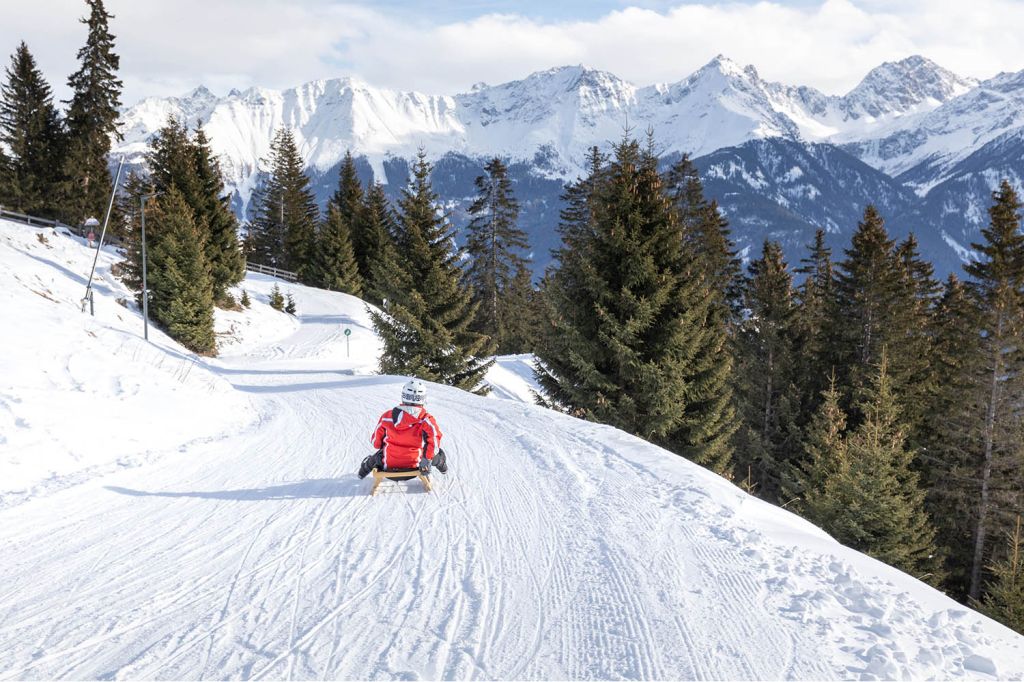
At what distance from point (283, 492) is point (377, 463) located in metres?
1.33

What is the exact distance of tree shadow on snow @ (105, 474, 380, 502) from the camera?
7.38 metres

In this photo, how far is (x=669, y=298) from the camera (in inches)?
639

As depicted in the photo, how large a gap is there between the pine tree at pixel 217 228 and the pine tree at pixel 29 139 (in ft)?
26.3

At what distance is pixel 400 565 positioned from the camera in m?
5.48

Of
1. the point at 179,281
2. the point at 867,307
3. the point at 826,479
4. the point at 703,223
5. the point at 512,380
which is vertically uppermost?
the point at 703,223

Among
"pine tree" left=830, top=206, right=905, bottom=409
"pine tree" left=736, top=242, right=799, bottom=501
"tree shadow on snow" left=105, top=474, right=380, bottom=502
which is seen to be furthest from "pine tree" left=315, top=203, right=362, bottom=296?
"tree shadow on snow" left=105, top=474, right=380, bottom=502

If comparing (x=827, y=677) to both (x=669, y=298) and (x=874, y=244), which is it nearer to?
(x=669, y=298)

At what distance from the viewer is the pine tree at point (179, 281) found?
27.4m

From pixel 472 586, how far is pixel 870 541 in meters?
12.9

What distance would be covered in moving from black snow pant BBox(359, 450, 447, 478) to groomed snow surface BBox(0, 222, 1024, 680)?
0.28m

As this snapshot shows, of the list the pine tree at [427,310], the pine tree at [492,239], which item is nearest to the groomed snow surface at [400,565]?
the pine tree at [427,310]

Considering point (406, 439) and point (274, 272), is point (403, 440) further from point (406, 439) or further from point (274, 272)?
point (274, 272)

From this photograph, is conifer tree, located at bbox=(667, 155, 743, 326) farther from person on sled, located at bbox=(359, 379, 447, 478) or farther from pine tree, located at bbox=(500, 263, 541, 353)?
person on sled, located at bbox=(359, 379, 447, 478)

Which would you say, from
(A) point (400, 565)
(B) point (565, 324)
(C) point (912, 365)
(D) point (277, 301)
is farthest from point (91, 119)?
(C) point (912, 365)
